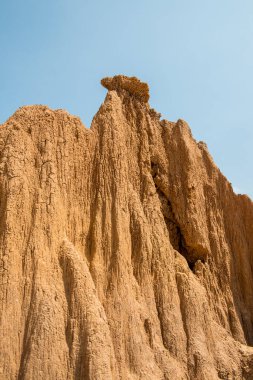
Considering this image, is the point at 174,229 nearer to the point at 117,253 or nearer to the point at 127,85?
the point at 117,253

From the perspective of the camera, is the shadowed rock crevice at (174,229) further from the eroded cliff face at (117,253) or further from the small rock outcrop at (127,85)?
the small rock outcrop at (127,85)

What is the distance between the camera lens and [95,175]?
56.2ft

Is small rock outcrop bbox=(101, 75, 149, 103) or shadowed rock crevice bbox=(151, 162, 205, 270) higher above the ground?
small rock outcrop bbox=(101, 75, 149, 103)

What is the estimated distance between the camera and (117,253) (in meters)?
15.9

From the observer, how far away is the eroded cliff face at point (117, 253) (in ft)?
43.1

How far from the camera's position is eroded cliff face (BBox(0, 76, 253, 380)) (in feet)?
43.1

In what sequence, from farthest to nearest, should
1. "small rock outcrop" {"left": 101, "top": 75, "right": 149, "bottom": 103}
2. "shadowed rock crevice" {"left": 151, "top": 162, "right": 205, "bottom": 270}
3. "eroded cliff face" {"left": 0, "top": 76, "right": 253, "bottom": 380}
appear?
"small rock outcrop" {"left": 101, "top": 75, "right": 149, "bottom": 103}, "shadowed rock crevice" {"left": 151, "top": 162, "right": 205, "bottom": 270}, "eroded cliff face" {"left": 0, "top": 76, "right": 253, "bottom": 380}

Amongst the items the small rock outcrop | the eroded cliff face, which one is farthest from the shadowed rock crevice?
the small rock outcrop

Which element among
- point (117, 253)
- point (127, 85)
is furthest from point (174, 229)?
point (127, 85)

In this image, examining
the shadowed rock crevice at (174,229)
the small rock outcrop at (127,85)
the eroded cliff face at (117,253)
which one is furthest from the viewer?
the small rock outcrop at (127,85)

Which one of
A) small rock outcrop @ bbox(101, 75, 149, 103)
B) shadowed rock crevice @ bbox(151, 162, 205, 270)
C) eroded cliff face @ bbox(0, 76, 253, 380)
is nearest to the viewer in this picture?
eroded cliff face @ bbox(0, 76, 253, 380)

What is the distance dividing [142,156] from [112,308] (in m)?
6.67

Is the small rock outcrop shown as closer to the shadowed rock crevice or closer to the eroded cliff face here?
the eroded cliff face

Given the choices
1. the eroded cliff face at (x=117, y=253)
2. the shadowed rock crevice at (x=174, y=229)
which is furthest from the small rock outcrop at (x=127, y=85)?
the shadowed rock crevice at (x=174, y=229)
